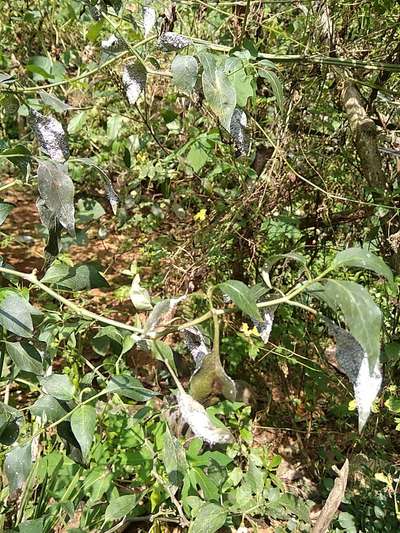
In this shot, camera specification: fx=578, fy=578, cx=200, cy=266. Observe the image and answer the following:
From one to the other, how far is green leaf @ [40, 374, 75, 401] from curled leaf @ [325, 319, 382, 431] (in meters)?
0.47

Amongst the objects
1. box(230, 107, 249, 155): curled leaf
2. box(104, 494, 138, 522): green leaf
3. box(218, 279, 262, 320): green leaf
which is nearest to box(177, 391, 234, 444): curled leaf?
box(218, 279, 262, 320): green leaf

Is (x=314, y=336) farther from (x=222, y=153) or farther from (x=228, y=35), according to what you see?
(x=228, y=35)

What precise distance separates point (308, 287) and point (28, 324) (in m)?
0.39

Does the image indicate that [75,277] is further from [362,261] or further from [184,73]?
[362,261]

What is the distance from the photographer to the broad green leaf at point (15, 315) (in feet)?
2.48

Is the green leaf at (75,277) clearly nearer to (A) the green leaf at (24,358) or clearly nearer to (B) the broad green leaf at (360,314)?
(A) the green leaf at (24,358)

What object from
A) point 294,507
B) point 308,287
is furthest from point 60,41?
point 308,287

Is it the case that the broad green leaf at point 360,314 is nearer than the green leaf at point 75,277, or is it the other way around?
the broad green leaf at point 360,314

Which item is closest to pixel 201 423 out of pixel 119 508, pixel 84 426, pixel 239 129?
pixel 84 426

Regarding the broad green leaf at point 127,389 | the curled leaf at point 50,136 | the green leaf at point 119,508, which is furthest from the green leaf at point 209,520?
the curled leaf at point 50,136

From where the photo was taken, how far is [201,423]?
588 mm

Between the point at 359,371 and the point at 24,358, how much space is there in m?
0.50

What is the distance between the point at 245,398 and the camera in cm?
213

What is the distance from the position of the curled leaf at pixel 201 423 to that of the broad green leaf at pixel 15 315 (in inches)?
10.3
